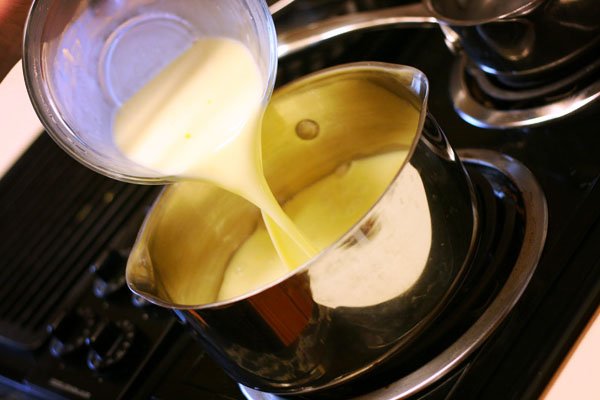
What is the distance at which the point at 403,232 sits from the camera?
0.59 metres

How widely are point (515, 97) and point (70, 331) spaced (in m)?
0.53

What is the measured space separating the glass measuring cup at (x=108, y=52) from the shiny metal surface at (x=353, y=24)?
0.52ft

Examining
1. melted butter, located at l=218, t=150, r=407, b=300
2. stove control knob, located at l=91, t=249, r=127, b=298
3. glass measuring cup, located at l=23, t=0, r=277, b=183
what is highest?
glass measuring cup, located at l=23, t=0, r=277, b=183

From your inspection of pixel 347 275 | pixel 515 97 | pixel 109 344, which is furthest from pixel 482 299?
pixel 109 344

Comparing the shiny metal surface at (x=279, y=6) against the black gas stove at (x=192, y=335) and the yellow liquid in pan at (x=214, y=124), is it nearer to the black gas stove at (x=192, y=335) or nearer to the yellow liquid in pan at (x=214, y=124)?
the black gas stove at (x=192, y=335)

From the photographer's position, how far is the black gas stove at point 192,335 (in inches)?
24.3

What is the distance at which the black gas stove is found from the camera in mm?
618

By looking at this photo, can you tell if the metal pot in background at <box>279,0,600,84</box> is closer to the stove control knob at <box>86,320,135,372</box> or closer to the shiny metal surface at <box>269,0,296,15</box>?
the shiny metal surface at <box>269,0,296,15</box>

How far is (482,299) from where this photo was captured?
662 mm

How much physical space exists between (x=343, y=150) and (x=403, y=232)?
0.31 metres

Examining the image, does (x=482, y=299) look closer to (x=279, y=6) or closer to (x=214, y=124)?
(x=214, y=124)

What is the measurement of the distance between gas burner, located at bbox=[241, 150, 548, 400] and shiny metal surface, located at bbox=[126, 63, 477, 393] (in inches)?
0.7

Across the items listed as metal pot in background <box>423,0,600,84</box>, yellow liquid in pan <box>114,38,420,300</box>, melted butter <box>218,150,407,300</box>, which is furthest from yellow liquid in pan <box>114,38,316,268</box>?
metal pot in background <box>423,0,600,84</box>

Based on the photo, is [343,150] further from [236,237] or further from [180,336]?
[180,336]
